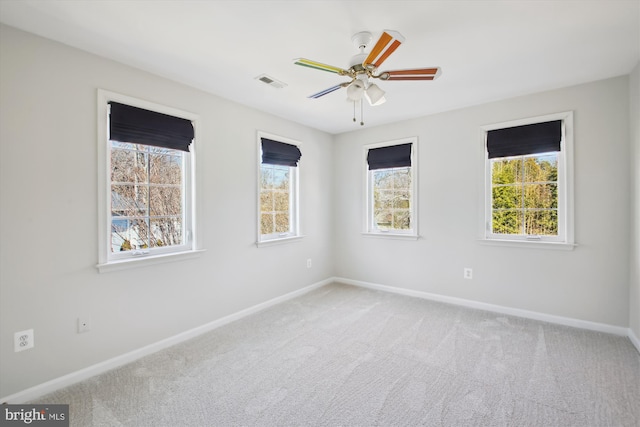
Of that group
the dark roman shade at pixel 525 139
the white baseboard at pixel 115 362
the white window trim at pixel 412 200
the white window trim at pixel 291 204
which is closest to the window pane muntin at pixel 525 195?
the dark roman shade at pixel 525 139

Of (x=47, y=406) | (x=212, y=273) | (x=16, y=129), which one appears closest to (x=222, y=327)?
(x=212, y=273)

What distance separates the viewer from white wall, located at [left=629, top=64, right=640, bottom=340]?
2.62 meters

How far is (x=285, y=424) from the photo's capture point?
1.79 meters

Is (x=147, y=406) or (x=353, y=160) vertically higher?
(x=353, y=160)

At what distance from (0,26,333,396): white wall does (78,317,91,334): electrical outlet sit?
33 millimetres

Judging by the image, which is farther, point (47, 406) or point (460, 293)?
point (460, 293)

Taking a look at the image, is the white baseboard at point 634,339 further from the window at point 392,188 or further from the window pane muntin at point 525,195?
the window at point 392,188

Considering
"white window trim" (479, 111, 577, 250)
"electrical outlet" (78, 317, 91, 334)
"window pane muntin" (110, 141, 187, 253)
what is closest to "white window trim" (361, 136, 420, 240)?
"white window trim" (479, 111, 577, 250)

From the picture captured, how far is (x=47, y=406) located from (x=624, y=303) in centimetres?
486

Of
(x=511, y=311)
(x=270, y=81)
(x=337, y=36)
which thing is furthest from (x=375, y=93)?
(x=511, y=311)

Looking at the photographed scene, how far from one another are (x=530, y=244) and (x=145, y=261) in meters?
3.93

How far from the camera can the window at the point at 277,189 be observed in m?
3.82

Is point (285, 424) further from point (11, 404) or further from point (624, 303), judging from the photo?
point (624, 303)

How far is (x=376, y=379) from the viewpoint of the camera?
2.23 m
